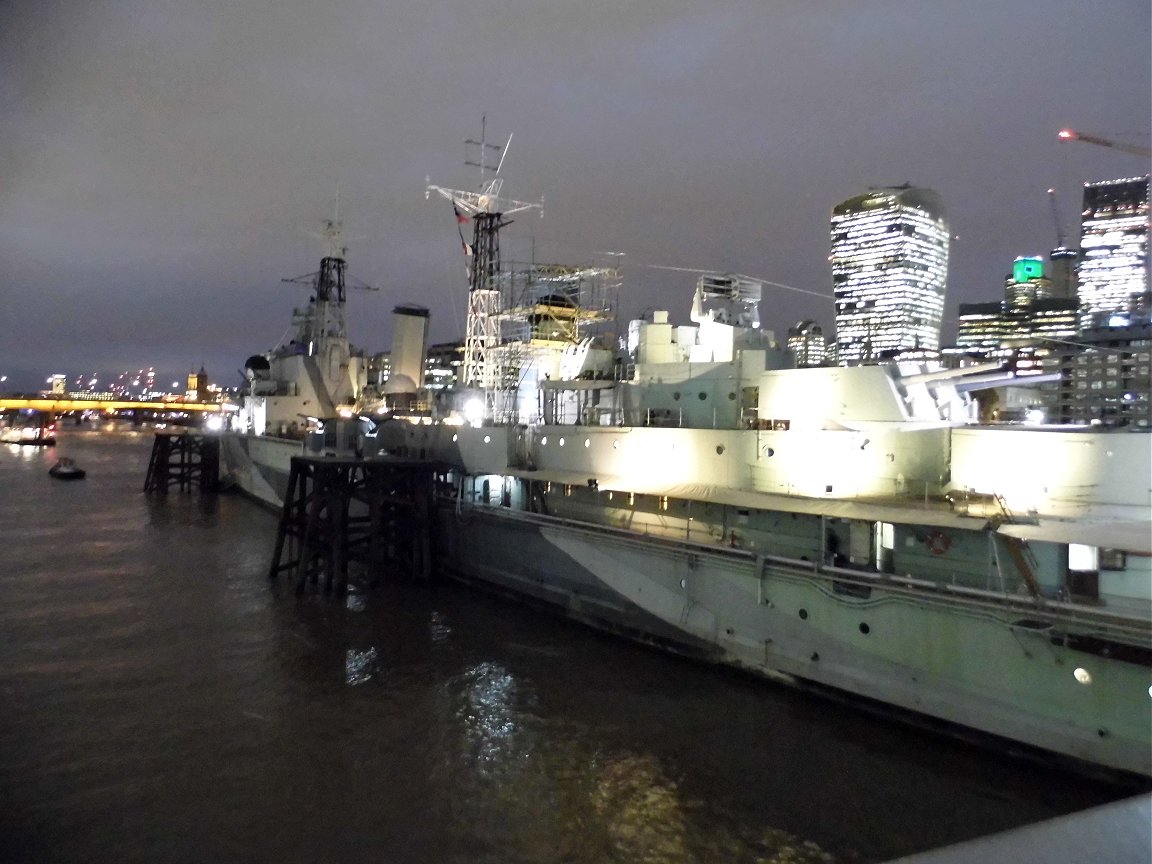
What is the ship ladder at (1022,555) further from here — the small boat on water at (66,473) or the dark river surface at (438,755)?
the small boat on water at (66,473)

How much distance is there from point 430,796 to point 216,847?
284 cm

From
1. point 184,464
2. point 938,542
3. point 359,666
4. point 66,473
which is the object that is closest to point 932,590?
point 938,542

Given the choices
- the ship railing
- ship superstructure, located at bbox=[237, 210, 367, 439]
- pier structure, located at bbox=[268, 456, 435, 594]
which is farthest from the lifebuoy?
ship superstructure, located at bbox=[237, 210, 367, 439]

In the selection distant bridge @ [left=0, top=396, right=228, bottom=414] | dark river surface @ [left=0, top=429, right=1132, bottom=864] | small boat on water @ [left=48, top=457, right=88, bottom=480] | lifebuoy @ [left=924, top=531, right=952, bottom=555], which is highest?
distant bridge @ [left=0, top=396, right=228, bottom=414]

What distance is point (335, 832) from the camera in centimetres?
937

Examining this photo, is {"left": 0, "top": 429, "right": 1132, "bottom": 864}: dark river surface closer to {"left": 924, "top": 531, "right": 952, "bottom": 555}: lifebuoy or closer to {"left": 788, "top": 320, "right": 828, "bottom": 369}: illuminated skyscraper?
{"left": 924, "top": 531, "right": 952, "bottom": 555}: lifebuoy

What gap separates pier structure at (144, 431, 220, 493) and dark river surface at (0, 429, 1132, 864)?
31229mm

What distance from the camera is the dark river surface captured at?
366 inches

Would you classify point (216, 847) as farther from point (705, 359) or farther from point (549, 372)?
point (549, 372)

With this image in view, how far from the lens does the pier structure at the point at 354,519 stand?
21859 mm

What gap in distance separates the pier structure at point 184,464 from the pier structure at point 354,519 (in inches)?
1118

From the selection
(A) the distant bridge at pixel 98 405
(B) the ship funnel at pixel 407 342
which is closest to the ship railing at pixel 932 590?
(B) the ship funnel at pixel 407 342

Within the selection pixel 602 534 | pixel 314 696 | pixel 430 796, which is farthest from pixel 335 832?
pixel 602 534

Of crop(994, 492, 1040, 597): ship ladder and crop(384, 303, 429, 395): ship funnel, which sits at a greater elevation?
crop(384, 303, 429, 395): ship funnel
